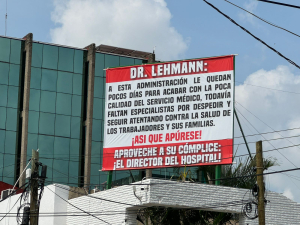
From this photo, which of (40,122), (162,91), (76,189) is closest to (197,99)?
(162,91)

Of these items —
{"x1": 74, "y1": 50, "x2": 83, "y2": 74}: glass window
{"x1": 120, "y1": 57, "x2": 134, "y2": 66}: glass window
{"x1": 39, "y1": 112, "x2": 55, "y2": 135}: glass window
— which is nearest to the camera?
{"x1": 39, "y1": 112, "x2": 55, "y2": 135}: glass window

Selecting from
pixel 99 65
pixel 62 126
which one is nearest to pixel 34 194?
pixel 62 126

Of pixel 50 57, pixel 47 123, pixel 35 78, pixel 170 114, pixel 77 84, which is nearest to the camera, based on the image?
pixel 170 114

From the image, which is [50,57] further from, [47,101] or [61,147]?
[61,147]

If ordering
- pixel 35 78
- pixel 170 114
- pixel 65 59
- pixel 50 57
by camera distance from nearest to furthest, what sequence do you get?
pixel 170 114 < pixel 35 78 < pixel 50 57 < pixel 65 59

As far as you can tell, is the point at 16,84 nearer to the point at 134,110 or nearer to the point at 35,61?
the point at 35,61

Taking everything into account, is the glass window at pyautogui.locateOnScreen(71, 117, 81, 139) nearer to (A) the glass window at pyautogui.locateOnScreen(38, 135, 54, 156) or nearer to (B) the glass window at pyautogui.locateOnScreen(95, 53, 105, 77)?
(A) the glass window at pyautogui.locateOnScreen(38, 135, 54, 156)

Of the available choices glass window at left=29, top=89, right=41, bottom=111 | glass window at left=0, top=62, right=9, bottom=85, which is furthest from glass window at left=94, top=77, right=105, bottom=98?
glass window at left=0, top=62, right=9, bottom=85

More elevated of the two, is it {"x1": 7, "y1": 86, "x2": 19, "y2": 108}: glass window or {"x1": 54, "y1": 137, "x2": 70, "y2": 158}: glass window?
{"x1": 7, "y1": 86, "x2": 19, "y2": 108}: glass window

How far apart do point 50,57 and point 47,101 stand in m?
3.75

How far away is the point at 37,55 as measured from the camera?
170ft

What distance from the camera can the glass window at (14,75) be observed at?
168 feet

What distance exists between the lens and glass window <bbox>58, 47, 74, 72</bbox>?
5250 cm

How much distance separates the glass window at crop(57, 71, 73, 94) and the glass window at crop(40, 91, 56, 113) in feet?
3.04
